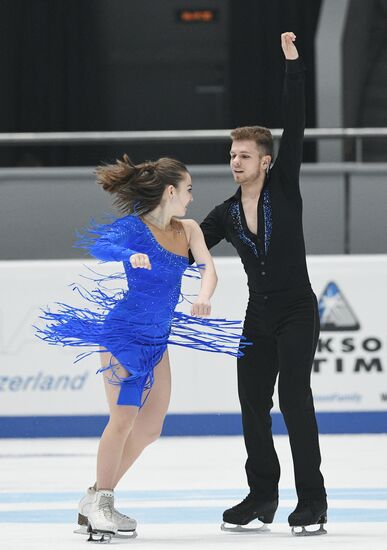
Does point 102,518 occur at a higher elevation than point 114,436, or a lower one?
lower

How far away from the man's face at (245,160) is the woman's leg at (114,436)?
949 millimetres

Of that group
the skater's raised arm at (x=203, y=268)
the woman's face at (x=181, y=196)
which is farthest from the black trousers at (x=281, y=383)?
the woman's face at (x=181, y=196)

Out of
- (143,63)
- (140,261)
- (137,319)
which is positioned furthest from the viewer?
(143,63)

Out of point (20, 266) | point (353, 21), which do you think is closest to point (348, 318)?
point (20, 266)

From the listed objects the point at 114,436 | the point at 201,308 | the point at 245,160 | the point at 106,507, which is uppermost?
the point at 245,160

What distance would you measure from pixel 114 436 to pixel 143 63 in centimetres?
1177

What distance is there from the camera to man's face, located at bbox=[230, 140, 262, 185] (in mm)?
5562

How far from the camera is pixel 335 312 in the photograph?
963cm

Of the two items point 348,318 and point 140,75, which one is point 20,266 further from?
point 140,75

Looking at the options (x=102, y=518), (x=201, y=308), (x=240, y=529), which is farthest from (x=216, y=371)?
(x=201, y=308)

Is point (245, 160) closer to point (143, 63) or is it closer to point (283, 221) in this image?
point (283, 221)

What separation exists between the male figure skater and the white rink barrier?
12.9ft

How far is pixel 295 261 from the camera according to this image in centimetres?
557

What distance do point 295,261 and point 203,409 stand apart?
4201 mm
